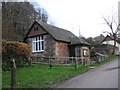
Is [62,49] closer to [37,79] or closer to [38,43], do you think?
[38,43]

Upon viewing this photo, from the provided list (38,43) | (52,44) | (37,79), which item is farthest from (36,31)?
(37,79)

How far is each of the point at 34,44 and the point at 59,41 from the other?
495 cm

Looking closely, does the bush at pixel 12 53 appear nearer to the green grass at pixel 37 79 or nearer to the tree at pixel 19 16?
the green grass at pixel 37 79

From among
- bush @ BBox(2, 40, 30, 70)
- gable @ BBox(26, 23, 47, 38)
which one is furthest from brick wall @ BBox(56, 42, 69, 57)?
bush @ BBox(2, 40, 30, 70)

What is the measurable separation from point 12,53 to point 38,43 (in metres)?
9.38

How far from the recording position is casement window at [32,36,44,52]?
21.6 metres

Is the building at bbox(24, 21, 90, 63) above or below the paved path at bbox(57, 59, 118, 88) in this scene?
above

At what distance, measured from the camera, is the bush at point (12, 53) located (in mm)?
12209

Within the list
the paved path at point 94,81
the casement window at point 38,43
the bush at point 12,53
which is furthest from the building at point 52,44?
the paved path at point 94,81

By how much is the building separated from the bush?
667 cm

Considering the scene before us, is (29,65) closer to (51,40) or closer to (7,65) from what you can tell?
(7,65)

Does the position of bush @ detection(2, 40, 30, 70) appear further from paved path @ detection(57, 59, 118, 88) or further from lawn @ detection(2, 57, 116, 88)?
paved path @ detection(57, 59, 118, 88)

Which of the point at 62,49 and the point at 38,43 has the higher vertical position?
the point at 38,43

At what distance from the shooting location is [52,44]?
789 inches
